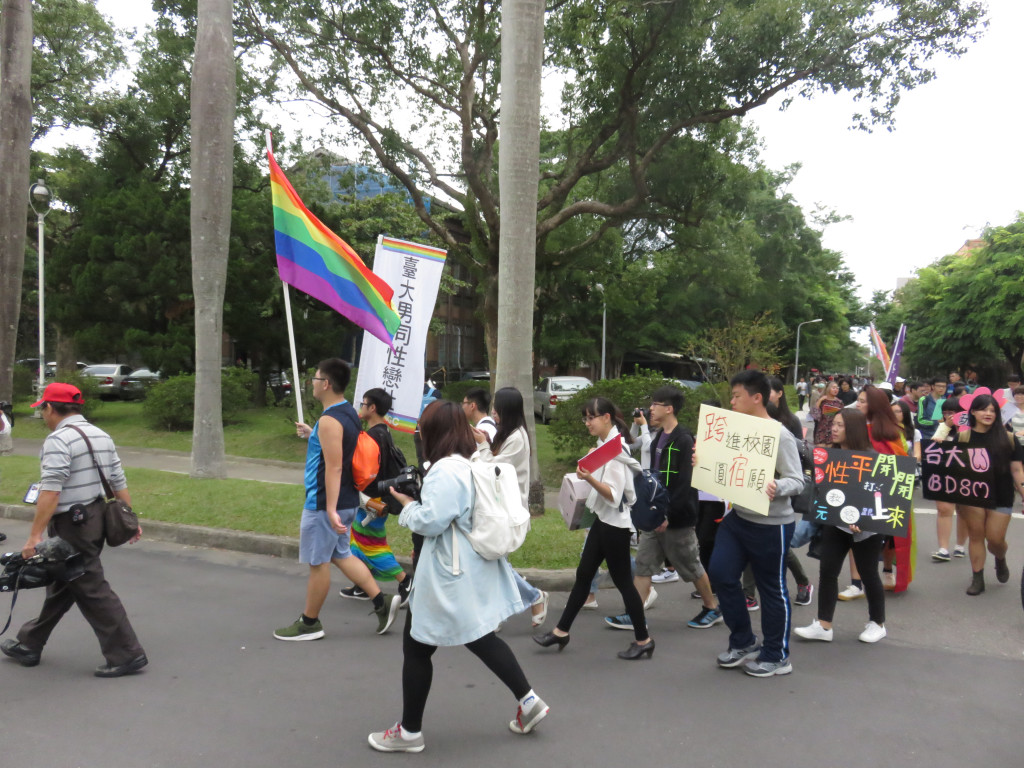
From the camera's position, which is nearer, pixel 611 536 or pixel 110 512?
pixel 110 512

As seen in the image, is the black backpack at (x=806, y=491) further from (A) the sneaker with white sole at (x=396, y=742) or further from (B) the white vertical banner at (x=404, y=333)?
(B) the white vertical banner at (x=404, y=333)

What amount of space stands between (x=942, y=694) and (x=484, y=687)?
100 inches

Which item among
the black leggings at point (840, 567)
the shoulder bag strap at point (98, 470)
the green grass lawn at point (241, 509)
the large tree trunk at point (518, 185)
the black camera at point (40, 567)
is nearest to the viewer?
the black camera at point (40, 567)

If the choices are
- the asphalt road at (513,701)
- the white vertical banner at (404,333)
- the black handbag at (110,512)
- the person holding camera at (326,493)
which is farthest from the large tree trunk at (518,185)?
the black handbag at (110,512)

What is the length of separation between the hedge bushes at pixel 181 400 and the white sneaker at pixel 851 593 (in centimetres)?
1436

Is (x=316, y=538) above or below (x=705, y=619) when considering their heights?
above

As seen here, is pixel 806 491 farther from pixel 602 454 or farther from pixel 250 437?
pixel 250 437

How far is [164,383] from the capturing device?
18.0 metres

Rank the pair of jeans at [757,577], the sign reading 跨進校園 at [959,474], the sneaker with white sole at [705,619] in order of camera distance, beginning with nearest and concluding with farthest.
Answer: the pair of jeans at [757,577] < the sneaker with white sole at [705,619] < the sign reading 跨進校園 at [959,474]

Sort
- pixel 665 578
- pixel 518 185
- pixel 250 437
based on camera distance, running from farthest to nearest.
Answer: pixel 250 437 → pixel 518 185 → pixel 665 578

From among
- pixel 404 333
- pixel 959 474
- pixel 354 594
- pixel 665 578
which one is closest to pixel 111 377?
pixel 404 333

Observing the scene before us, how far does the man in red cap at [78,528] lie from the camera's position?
14.1 feet

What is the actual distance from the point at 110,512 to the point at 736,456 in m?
3.65

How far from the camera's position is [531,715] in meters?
3.68
